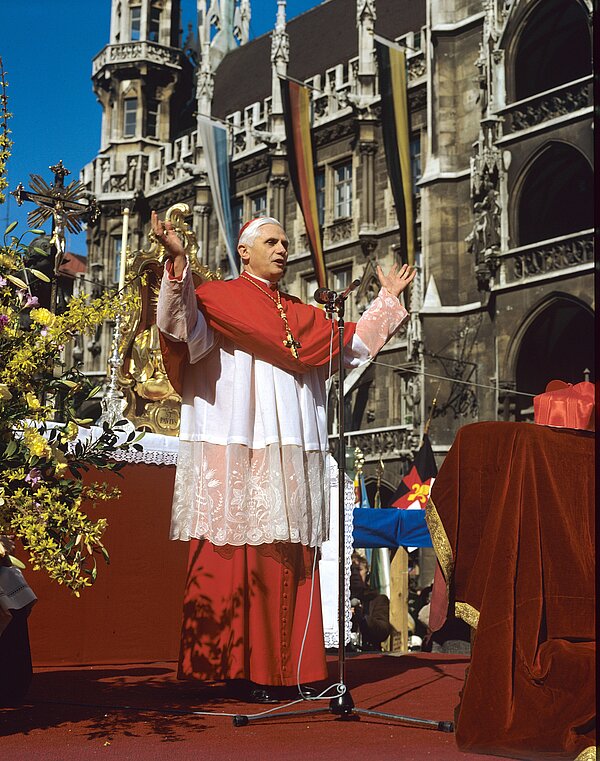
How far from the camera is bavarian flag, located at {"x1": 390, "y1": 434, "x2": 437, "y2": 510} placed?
18266mm

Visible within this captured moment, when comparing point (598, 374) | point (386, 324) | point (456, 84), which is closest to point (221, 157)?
point (456, 84)

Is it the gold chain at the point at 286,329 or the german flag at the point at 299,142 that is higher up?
the german flag at the point at 299,142

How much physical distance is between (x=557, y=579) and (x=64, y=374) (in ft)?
7.37

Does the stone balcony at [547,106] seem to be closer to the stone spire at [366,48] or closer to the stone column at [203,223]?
the stone spire at [366,48]

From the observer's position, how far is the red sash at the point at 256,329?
5566mm

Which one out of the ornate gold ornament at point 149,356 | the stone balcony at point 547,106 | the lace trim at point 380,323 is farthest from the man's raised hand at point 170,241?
the stone balcony at point 547,106

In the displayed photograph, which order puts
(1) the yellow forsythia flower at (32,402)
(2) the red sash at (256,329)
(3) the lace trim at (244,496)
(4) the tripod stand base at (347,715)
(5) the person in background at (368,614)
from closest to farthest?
(1) the yellow forsythia flower at (32,402) → (4) the tripod stand base at (347,715) → (3) the lace trim at (244,496) → (2) the red sash at (256,329) → (5) the person in background at (368,614)

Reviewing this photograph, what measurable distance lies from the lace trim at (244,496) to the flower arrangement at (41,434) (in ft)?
2.69

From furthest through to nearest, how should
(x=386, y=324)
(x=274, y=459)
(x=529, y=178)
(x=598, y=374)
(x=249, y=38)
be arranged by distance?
(x=249, y=38)
(x=529, y=178)
(x=386, y=324)
(x=274, y=459)
(x=598, y=374)

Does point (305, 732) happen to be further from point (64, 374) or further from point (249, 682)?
point (64, 374)

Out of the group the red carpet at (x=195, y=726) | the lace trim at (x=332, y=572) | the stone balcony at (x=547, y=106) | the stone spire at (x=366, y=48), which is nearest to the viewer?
the red carpet at (x=195, y=726)

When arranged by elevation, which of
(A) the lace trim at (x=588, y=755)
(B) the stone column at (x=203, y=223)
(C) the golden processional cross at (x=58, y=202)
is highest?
(B) the stone column at (x=203, y=223)

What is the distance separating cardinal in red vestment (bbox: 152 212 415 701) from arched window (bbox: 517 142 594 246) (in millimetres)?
18610

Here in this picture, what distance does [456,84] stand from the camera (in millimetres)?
26078
